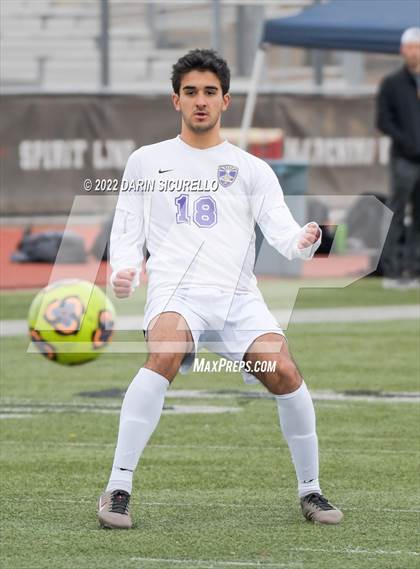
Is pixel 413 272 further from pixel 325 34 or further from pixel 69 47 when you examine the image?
pixel 69 47

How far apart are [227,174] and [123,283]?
0.64 metres

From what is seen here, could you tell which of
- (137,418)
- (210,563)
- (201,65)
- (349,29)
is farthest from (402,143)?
(210,563)

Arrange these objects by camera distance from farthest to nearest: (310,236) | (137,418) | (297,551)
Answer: (137,418), (310,236), (297,551)

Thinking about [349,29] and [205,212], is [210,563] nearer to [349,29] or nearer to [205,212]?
[205,212]

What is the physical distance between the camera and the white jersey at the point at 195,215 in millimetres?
6266

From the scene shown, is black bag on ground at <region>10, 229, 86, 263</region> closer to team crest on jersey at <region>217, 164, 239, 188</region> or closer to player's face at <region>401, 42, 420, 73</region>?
player's face at <region>401, 42, 420, 73</region>

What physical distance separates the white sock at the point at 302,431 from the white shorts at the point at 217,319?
7.3 inches

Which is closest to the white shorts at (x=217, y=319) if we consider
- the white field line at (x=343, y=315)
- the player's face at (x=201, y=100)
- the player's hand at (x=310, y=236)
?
the player's hand at (x=310, y=236)

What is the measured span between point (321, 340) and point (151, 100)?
7385mm

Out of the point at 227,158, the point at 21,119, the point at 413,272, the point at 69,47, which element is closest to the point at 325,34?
the point at 413,272

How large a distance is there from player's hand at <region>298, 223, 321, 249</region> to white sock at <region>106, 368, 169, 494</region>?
747mm

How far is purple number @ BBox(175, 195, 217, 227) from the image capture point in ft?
20.6

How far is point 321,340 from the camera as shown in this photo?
12852 millimetres

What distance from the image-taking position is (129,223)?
20.6ft
